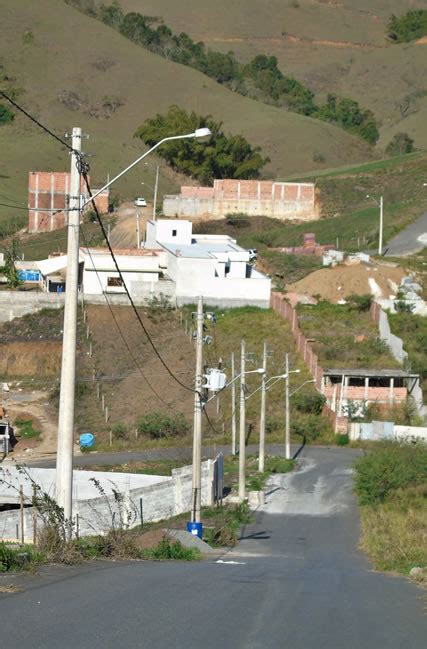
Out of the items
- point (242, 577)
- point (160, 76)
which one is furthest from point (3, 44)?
point (242, 577)

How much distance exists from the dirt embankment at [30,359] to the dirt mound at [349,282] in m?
16.6

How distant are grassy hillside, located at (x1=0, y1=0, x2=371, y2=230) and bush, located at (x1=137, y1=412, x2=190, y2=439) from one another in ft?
258

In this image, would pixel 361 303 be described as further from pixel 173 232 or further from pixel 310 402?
pixel 310 402

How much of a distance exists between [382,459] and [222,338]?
88.3 feet

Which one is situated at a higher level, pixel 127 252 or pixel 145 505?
pixel 127 252

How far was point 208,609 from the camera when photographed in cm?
1399

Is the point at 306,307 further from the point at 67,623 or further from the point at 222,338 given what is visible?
the point at 67,623

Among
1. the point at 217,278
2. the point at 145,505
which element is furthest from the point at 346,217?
the point at 145,505

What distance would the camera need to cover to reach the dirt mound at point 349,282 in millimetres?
83750

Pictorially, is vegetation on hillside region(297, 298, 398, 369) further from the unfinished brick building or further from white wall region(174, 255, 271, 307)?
the unfinished brick building

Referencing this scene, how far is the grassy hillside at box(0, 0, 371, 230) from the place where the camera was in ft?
520

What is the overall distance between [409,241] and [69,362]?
82.1 meters

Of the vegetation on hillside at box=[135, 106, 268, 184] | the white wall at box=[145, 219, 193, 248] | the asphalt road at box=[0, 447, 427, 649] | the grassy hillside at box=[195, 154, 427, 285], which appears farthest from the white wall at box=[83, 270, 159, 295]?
the asphalt road at box=[0, 447, 427, 649]

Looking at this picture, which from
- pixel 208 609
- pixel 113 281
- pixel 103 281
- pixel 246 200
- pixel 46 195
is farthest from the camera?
pixel 246 200
